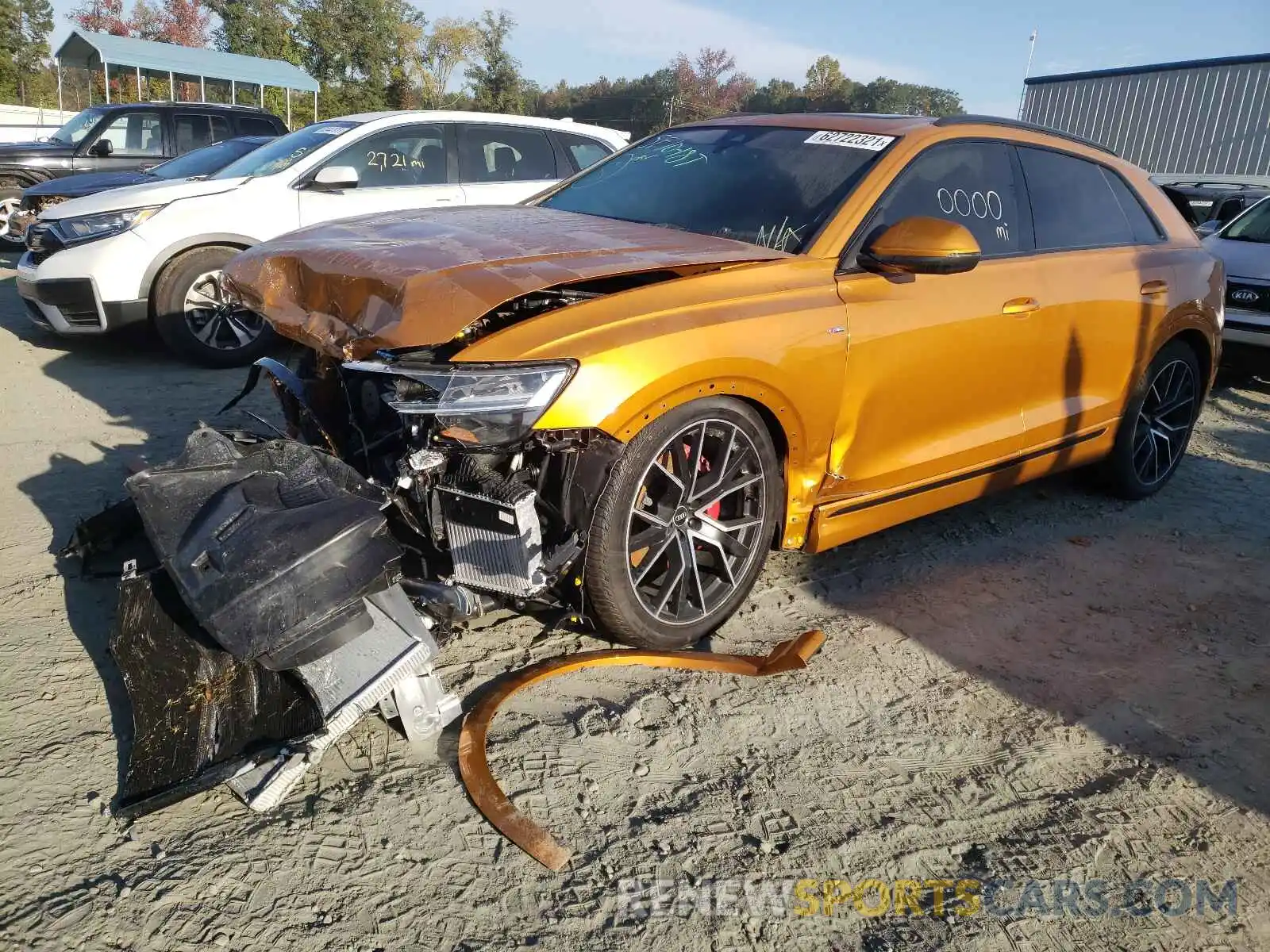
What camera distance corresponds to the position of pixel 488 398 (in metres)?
2.68

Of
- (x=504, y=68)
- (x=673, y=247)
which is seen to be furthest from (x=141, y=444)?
(x=504, y=68)

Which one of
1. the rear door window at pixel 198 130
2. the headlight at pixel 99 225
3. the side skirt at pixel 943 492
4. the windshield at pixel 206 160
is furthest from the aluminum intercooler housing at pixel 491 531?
the rear door window at pixel 198 130

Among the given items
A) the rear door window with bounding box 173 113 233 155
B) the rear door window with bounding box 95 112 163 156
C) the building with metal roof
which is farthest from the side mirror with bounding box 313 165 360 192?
the building with metal roof

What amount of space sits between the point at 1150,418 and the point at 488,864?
4.36 meters

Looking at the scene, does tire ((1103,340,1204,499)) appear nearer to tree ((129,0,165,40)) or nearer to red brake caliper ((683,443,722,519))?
red brake caliper ((683,443,722,519))

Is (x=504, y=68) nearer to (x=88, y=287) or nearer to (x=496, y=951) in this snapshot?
(x=88, y=287)

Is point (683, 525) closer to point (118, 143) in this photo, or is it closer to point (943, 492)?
point (943, 492)

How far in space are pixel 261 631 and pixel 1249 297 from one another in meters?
8.77

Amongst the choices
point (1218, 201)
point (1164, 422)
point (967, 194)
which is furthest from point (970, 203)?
point (1218, 201)

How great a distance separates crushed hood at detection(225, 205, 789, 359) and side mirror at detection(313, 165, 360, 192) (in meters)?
3.38

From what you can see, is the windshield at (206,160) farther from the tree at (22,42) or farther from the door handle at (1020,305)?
the tree at (22,42)

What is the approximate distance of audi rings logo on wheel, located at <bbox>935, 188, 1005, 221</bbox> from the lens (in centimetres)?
388

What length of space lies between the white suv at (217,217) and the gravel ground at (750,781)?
2732 mm

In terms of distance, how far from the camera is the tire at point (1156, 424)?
4.88 metres
